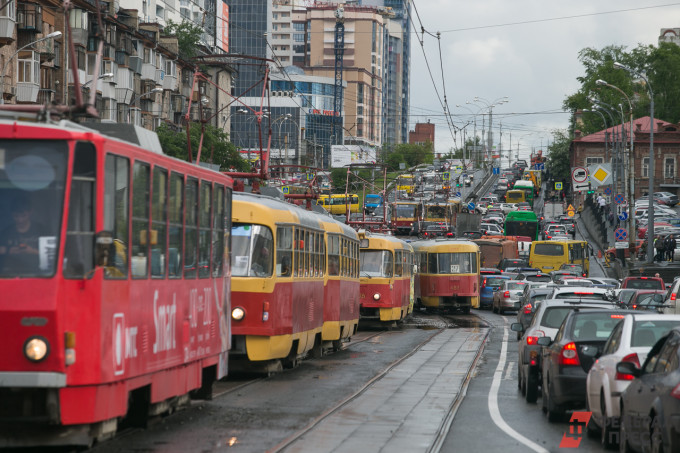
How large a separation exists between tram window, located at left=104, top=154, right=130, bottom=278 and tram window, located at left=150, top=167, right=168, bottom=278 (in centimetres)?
79

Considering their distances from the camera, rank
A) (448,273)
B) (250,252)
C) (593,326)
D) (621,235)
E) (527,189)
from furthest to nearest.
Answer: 1. (527,189)
2. (621,235)
3. (448,273)
4. (250,252)
5. (593,326)

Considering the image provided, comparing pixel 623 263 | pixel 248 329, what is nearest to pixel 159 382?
pixel 248 329

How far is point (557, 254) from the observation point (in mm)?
67438

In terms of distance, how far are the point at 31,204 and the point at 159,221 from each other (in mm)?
2014

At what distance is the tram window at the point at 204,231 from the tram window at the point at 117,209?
271 cm

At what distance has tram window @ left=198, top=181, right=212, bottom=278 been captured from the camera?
13.3 m

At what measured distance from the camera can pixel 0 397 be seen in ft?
31.8

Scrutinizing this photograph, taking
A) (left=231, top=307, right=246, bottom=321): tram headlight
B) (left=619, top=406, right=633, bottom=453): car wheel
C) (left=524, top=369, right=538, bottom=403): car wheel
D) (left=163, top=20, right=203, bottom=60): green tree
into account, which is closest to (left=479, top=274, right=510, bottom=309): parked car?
(left=231, top=307, right=246, bottom=321): tram headlight

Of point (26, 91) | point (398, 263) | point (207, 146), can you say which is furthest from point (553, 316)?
point (207, 146)

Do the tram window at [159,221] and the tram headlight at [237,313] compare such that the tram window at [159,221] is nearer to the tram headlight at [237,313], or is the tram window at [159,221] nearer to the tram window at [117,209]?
the tram window at [117,209]

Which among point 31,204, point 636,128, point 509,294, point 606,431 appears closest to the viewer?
point 31,204

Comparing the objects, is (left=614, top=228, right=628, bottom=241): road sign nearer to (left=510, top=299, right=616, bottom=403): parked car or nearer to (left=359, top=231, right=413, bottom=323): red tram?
(left=359, top=231, right=413, bottom=323): red tram

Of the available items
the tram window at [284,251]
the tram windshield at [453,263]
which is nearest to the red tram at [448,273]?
the tram windshield at [453,263]

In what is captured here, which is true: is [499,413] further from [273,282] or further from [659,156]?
[659,156]
